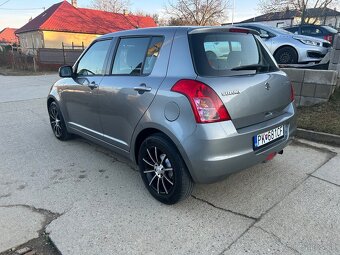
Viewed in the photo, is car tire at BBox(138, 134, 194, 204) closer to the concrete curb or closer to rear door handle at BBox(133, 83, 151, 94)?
rear door handle at BBox(133, 83, 151, 94)

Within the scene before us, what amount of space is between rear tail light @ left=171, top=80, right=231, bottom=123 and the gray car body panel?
0.14 feet

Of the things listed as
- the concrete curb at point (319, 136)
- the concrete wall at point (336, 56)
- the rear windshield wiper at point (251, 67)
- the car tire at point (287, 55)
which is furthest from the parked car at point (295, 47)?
the rear windshield wiper at point (251, 67)

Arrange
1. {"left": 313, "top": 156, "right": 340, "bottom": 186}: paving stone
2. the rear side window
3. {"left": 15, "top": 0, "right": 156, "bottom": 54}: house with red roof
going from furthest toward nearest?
{"left": 15, "top": 0, "right": 156, "bottom": 54}: house with red roof, {"left": 313, "top": 156, "right": 340, "bottom": 186}: paving stone, the rear side window

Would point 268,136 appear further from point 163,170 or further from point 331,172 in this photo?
point 331,172

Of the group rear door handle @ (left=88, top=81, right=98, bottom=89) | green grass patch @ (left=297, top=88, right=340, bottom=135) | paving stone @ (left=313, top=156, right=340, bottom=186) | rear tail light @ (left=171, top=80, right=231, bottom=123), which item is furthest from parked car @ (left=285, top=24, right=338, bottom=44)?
rear tail light @ (left=171, top=80, right=231, bottom=123)

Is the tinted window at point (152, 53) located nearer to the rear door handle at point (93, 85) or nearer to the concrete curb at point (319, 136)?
the rear door handle at point (93, 85)

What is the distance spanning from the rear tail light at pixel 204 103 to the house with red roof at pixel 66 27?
3504 centimetres

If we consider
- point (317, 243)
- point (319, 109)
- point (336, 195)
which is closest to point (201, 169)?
point (317, 243)

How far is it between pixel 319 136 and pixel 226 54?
277 centimetres

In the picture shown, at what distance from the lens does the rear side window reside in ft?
10.2

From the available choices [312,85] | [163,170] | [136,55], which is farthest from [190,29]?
[312,85]

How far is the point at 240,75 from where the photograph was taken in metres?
2.83

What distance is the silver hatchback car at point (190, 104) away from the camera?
260 cm

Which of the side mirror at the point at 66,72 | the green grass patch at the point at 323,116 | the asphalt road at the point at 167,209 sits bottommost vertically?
the asphalt road at the point at 167,209
